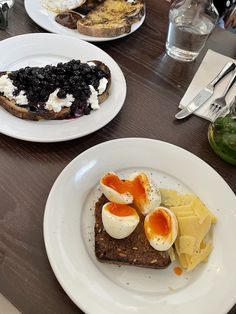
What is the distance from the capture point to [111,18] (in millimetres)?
1373

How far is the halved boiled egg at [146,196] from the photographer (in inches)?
33.7

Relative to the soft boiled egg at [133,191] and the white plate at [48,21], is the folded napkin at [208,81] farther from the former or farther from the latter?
the soft boiled egg at [133,191]

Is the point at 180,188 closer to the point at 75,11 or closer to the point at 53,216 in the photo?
the point at 53,216

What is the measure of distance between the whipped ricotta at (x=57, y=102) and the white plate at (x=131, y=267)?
0.53 feet

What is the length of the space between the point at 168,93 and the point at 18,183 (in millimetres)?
534

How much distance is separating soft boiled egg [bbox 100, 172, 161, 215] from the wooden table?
0.51 ft

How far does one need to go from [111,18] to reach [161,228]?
2.73ft

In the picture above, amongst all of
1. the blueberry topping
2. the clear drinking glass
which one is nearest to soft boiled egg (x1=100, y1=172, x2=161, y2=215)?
the blueberry topping

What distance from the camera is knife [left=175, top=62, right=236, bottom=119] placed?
1150 mm

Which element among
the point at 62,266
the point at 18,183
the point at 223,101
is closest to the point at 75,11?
the point at 223,101

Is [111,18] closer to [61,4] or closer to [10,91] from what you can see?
[61,4]

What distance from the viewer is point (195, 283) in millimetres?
812

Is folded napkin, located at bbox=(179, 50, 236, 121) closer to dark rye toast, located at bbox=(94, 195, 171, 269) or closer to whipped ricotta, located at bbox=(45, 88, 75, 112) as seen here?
whipped ricotta, located at bbox=(45, 88, 75, 112)

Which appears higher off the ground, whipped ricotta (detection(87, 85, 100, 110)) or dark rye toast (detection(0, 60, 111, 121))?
whipped ricotta (detection(87, 85, 100, 110))
